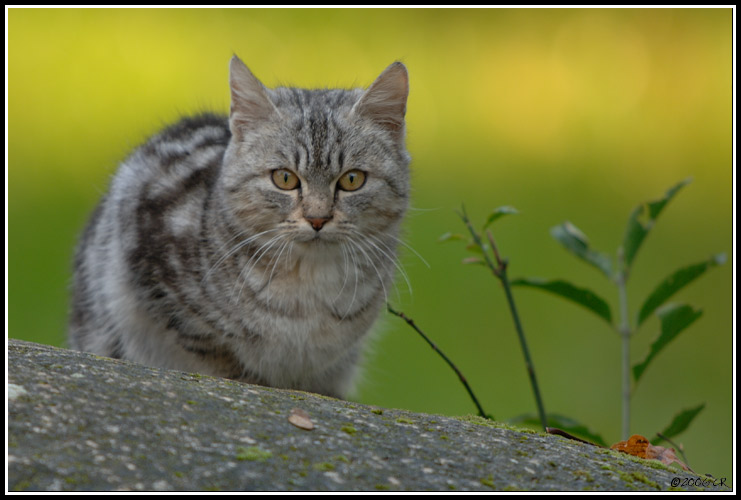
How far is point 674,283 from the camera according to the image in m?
2.74

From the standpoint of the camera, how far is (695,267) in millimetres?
2691

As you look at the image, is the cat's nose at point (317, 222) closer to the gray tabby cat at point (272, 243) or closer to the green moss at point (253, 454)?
the gray tabby cat at point (272, 243)

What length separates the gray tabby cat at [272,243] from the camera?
298 centimetres

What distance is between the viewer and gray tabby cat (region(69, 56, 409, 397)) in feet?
9.79

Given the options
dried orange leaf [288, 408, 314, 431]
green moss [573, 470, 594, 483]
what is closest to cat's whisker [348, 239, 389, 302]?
dried orange leaf [288, 408, 314, 431]

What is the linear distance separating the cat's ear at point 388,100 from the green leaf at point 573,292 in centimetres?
88

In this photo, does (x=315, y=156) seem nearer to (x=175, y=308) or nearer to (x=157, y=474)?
(x=175, y=308)

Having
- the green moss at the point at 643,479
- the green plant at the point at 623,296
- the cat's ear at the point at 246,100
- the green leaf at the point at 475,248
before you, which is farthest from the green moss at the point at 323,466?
the cat's ear at the point at 246,100

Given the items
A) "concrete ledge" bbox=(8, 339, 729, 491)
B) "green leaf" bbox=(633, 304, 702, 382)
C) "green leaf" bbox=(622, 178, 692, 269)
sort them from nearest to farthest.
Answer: "concrete ledge" bbox=(8, 339, 729, 491)
"green leaf" bbox=(633, 304, 702, 382)
"green leaf" bbox=(622, 178, 692, 269)

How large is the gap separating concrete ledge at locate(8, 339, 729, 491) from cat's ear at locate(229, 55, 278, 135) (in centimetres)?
133

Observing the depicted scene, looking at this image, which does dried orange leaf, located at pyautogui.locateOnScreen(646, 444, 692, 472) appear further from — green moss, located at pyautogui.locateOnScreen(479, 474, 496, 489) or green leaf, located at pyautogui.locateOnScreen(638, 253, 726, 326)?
green moss, located at pyautogui.locateOnScreen(479, 474, 496, 489)

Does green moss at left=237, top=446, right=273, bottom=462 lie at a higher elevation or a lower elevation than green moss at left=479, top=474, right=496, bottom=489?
lower

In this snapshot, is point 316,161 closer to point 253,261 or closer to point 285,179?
point 285,179

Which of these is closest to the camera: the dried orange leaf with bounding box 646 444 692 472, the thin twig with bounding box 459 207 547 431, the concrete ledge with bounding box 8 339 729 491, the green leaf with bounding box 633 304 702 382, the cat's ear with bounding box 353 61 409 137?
the concrete ledge with bounding box 8 339 729 491
